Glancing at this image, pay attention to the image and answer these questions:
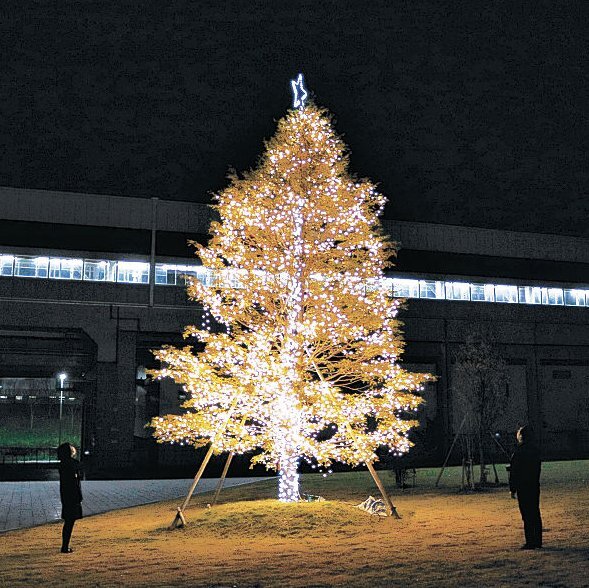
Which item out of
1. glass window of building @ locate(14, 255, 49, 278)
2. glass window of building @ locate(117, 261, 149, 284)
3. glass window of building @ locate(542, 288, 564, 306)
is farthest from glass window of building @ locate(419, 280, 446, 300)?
glass window of building @ locate(14, 255, 49, 278)

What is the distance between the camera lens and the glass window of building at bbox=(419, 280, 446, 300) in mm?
40125

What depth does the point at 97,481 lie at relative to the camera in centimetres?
2616

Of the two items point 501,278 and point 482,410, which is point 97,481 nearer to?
point 482,410

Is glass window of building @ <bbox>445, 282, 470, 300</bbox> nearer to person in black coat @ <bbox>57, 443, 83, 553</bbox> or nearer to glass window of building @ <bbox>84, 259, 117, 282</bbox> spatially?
glass window of building @ <bbox>84, 259, 117, 282</bbox>

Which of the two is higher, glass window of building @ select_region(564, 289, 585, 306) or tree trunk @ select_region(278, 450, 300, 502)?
glass window of building @ select_region(564, 289, 585, 306)

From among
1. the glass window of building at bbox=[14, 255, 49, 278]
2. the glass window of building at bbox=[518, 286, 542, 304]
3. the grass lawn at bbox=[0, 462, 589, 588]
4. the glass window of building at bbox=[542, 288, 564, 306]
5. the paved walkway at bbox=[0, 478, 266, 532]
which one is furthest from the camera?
the glass window of building at bbox=[542, 288, 564, 306]

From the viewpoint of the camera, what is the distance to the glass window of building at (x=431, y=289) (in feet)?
132

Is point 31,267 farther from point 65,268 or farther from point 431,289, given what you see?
point 431,289

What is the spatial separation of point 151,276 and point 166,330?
17.7 feet

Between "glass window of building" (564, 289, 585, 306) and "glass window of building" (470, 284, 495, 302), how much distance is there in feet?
17.4

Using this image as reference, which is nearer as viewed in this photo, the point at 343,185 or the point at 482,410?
the point at 343,185

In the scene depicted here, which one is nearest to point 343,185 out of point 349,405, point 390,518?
point 349,405

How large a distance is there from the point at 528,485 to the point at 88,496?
14.7 meters

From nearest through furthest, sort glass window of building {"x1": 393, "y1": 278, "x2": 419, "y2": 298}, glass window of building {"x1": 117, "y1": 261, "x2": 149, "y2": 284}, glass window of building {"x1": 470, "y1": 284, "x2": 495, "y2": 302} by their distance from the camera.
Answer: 1. glass window of building {"x1": 117, "y1": 261, "x2": 149, "y2": 284}
2. glass window of building {"x1": 393, "y1": 278, "x2": 419, "y2": 298}
3. glass window of building {"x1": 470, "y1": 284, "x2": 495, "y2": 302}
